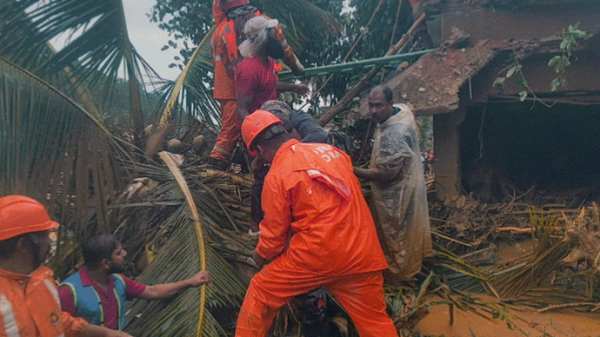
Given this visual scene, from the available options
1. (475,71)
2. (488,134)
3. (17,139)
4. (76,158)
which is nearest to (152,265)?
(76,158)

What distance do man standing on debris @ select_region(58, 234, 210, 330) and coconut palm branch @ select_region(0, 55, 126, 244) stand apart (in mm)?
775

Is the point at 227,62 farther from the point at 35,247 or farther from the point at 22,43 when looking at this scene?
the point at 35,247

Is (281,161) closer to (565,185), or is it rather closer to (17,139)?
(17,139)

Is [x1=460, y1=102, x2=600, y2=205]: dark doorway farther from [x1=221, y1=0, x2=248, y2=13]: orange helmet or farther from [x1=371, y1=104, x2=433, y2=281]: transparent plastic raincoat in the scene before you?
[x1=221, y1=0, x2=248, y2=13]: orange helmet

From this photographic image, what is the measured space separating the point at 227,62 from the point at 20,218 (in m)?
2.89

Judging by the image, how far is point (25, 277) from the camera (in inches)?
93.5

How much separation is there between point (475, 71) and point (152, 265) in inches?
133

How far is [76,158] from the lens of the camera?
378 cm

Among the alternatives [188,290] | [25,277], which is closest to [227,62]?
[188,290]

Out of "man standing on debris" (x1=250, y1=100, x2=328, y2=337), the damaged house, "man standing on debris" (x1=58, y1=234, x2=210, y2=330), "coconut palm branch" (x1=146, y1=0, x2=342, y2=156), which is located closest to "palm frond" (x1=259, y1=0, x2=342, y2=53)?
"coconut palm branch" (x1=146, y1=0, x2=342, y2=156)

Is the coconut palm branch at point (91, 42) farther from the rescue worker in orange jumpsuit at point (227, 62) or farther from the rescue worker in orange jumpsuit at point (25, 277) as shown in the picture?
the rescue worker in orange jumpsuit at point (25, 277)

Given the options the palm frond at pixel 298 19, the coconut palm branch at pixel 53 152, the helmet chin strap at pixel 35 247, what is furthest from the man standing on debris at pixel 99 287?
the palm frond at pixel 298 19

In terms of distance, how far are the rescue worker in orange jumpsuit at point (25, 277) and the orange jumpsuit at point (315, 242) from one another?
1068 mm

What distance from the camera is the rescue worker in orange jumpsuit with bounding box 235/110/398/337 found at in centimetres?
294
